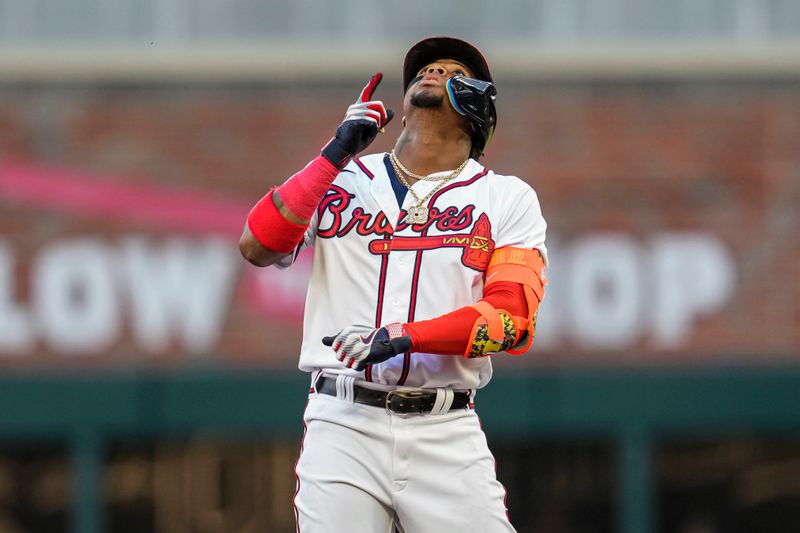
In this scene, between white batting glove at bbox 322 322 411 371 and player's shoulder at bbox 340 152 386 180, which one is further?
player's shoulder at bbox 340 152 386 180

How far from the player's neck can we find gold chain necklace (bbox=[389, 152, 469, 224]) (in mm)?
30

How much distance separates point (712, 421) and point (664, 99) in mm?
2291

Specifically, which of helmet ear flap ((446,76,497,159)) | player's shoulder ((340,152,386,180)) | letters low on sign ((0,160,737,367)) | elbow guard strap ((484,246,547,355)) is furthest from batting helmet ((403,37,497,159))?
letters low on sign ((0,160,737,367))

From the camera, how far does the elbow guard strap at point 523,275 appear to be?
448 centimetres

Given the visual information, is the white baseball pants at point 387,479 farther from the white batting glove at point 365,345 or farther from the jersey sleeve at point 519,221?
Answer: the jersey sleeve at point 519,221

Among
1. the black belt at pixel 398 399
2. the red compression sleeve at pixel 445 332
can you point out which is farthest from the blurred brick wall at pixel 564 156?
the red compression sleeve at pixel 445 332

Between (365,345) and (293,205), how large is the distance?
513 mm

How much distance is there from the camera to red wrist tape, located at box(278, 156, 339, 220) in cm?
438

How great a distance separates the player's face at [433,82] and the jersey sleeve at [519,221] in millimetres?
387

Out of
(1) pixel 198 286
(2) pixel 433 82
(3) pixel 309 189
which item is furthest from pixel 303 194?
(1) pixel 198 286

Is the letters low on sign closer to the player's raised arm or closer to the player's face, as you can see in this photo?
the player's face

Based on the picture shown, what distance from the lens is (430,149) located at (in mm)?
4734

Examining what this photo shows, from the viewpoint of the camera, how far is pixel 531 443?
9.83 meters

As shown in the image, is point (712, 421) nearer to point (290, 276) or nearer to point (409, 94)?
point (290, 276)
